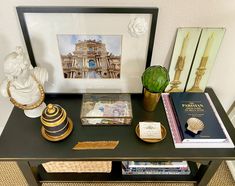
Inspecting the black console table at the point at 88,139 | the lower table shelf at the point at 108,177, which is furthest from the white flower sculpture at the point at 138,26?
the lower table shelf at the point at 108,177

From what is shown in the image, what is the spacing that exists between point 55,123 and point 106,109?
0.84 ft

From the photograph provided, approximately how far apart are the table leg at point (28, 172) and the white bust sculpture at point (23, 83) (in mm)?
238

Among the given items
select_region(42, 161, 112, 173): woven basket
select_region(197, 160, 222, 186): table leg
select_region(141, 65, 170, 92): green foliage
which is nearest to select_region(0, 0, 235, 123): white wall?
select_region(141, 65, 170, 92): green foliage

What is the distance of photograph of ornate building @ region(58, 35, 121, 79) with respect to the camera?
1.01 metres

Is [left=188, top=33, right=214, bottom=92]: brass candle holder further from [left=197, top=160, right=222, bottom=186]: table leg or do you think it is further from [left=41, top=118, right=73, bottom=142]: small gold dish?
[left=41, top=118, right=73, bottom=142]: small gold dish

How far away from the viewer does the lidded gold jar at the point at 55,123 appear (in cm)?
95

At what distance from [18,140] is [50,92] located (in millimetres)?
299

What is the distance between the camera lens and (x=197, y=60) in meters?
1.10

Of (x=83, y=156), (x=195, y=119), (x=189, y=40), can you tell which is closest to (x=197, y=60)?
(x=189, y=40)

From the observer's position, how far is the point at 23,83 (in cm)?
95

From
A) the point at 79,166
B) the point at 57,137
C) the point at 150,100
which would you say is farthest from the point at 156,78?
the point at 79,166

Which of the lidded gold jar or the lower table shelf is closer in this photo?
the lidded gold jar

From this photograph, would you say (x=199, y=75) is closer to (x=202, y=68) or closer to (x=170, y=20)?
(x=202, y=68)

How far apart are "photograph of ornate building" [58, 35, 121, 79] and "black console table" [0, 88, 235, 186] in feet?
0.57
